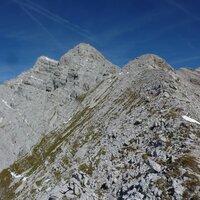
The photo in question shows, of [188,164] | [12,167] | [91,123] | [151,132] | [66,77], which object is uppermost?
[66,77]

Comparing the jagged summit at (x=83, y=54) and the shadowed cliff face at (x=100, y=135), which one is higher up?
the jagged summit at (x=83, y=54)

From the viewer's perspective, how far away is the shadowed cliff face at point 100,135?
96.5 ft

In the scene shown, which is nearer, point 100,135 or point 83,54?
point 100,135

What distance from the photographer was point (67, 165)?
54594mm

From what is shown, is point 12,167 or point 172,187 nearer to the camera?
point 172,187

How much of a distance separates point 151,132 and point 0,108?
324 feet

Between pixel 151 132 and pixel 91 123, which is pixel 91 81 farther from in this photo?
pixel 151 132

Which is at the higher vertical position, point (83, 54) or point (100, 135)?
point (83, 54)

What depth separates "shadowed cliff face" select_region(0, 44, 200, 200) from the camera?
96.5 feet

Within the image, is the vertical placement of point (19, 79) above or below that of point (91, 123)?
above

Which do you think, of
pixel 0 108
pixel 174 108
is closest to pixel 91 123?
pixel 174 108

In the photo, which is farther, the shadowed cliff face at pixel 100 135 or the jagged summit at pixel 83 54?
the jagged summit at pixel 83 54

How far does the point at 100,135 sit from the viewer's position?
5519cm

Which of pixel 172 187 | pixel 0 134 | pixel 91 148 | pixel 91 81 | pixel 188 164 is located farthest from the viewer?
pixel 91 81
